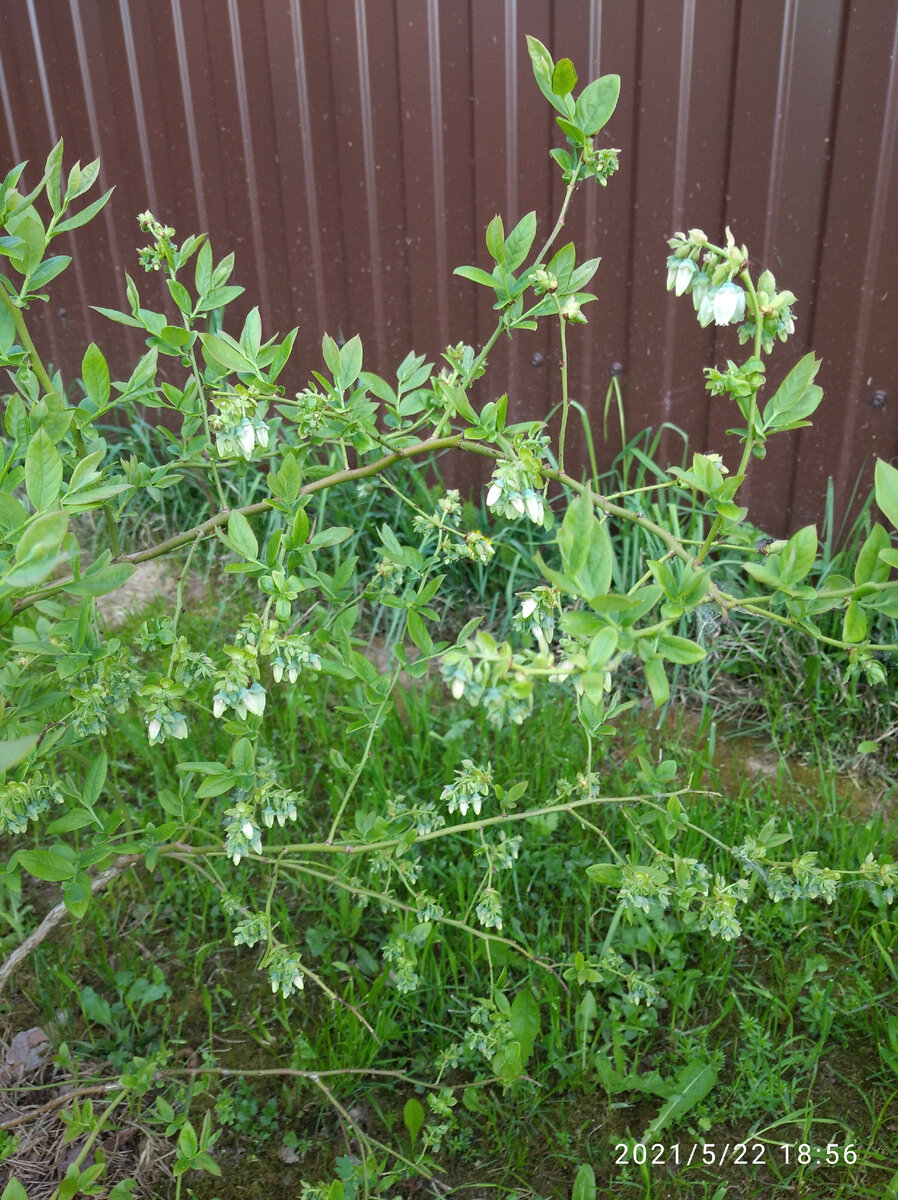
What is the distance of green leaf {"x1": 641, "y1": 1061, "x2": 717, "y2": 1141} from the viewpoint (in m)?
1.78

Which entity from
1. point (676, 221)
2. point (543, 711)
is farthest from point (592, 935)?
point (676, 221)

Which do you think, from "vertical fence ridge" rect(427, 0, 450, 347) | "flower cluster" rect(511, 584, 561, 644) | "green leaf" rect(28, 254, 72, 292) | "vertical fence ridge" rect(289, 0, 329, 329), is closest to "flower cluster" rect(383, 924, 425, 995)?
"flower cluster" rect(511, 584, 561, 644)

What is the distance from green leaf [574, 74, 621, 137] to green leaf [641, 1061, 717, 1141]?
1596 millimetres

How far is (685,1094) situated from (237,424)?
1.41 m

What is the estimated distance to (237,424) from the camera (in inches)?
52.6

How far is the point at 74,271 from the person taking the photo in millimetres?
4484

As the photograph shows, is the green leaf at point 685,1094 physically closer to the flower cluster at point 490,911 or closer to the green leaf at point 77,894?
the flower cluster at point 490,911

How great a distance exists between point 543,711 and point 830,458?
130 centimetres

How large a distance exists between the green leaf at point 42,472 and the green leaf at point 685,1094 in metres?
1.46

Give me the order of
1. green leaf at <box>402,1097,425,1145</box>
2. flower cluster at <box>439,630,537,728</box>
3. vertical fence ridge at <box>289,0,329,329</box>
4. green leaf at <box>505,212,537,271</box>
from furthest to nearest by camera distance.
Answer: vertical fence ridge at <box>289,0,329,329</box> → green leaf at <box>402,1097,425,1145</box> → green leaf at <box>505,212,537,271</box> → flower cluster at <box>439,630,537,728</box>

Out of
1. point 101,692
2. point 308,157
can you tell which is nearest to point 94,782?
point 101,692

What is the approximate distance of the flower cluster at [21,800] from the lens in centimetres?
145

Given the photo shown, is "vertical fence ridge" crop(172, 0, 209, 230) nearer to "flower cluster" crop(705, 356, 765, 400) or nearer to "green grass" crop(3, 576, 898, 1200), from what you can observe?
"green grass" crop(3, 576, 898, 1200)

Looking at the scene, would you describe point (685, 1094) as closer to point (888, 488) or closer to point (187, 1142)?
point (187, 1142)
